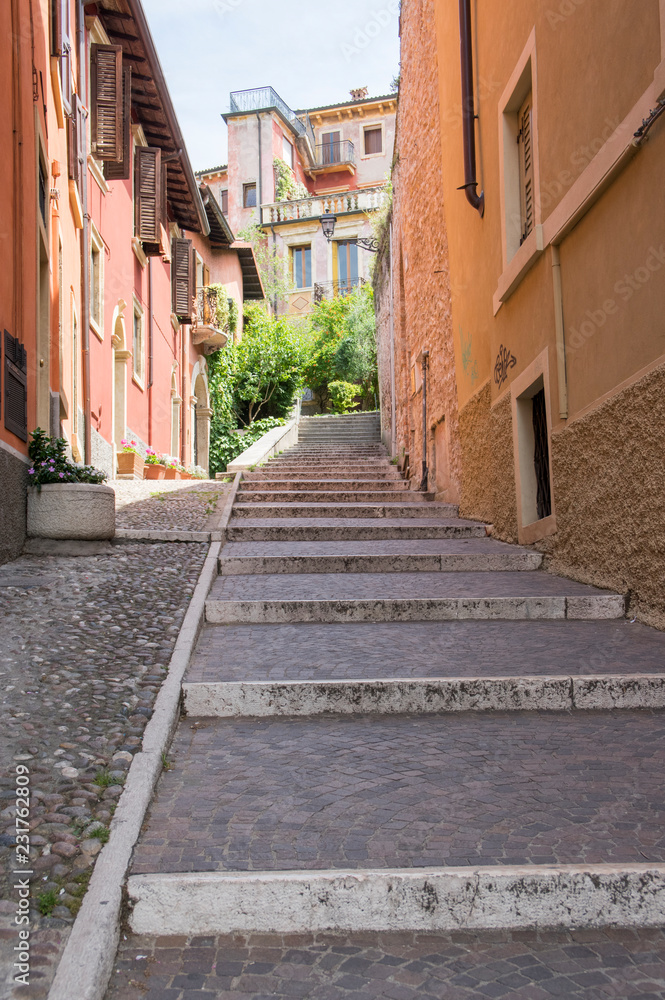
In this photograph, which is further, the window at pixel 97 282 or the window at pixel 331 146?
the window at pixel 331 146

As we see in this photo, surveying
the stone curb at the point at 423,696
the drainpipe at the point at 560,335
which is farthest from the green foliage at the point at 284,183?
the stone curb at the point at 423,696

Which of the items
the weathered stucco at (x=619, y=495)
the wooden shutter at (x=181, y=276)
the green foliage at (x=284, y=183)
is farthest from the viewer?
the green foliage at (x=284, y=183)

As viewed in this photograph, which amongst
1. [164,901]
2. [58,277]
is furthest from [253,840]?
[58,277]

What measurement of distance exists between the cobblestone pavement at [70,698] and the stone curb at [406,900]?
0.27 metres

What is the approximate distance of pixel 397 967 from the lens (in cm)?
195

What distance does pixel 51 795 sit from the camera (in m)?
2.51

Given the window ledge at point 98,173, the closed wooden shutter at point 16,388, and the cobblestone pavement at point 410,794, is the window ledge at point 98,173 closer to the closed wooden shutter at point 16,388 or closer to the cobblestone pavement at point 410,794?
the closed wooden shutter at point 16,388

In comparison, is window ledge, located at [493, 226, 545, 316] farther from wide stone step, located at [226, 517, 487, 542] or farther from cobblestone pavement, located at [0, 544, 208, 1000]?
cobblestone pavement, located at [0, 544, 208, 1000]

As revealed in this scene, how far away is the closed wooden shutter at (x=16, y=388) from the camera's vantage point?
607 cm

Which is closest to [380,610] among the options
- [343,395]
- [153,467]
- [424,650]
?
[424,650]

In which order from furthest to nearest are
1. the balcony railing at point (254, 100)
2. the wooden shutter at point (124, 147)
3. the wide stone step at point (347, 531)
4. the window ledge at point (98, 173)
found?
1. the balcony railing at point (254, 100)
2. the wooden shutter at point (124, 147)
3. the window ledge at point (98, 173)
4. the wide stone step at point (347, 531)

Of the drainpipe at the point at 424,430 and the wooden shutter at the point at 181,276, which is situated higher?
the wooden shutter at the point at 181,276

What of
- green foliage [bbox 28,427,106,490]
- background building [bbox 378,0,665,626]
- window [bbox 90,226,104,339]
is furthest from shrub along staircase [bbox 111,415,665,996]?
window [bbox 90,226,104,339]

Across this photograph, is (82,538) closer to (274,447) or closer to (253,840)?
(253,840)
